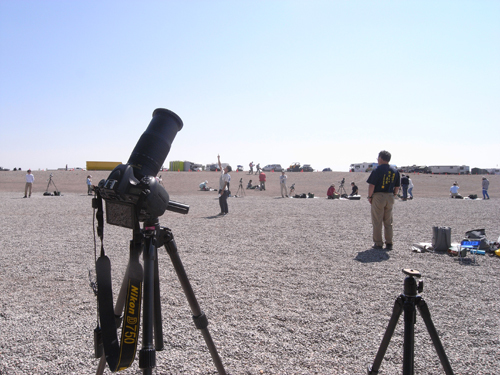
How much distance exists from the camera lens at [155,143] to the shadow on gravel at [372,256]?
16.5 ft

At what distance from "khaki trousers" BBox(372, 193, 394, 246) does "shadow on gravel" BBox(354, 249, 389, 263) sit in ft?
1.14

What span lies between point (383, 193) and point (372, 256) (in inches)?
54.2

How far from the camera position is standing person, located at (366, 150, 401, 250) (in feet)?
22.9

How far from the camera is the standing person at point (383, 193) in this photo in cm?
699

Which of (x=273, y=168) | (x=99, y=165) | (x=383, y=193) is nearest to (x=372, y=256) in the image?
(x=383, y=193)

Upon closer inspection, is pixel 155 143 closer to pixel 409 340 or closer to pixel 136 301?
pixel 136 301

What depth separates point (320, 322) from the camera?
359 centimetres

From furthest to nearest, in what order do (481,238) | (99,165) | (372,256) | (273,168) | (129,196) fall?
(273,168) < (99,165) < (481,238) < (372,256) < (129,196)

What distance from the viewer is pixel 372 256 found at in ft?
21.4

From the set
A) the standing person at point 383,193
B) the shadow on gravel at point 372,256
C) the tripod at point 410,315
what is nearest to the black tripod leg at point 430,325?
the tripod at point 410,315

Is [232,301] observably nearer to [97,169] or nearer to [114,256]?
[114,256]

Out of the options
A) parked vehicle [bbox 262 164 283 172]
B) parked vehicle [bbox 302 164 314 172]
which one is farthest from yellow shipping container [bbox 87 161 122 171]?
parked vehicle [bbox 302 164 314 172]

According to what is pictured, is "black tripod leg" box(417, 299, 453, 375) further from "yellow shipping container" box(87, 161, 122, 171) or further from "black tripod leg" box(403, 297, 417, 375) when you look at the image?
"yellow shipping container" box(87, 161, 122, 171)

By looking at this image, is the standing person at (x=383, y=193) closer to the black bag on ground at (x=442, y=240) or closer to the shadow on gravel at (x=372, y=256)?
the shadow on gravel at (x=372, y=256)
